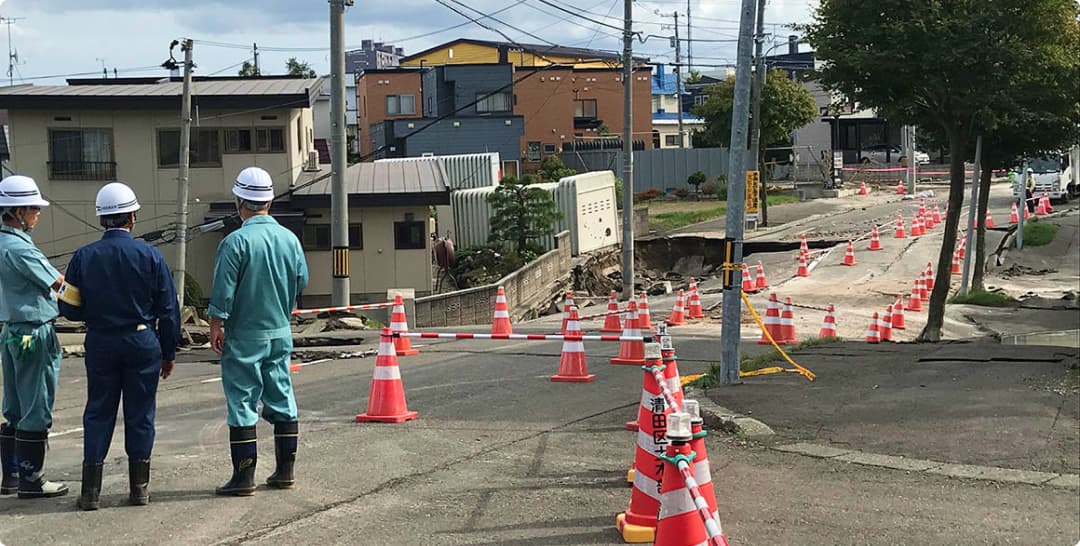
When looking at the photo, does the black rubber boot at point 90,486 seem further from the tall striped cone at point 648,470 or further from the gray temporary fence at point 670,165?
the gray temporary fence at point 670,165

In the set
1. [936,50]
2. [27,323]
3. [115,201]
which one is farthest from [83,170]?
[115,201]

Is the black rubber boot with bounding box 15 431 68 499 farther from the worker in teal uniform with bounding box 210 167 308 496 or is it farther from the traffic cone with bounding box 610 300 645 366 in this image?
the traffic cone with bounding box 610 300 645 366

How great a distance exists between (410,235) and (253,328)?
25.2 m

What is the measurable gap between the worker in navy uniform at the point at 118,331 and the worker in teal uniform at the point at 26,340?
1.37 feet

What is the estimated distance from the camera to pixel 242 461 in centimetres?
729

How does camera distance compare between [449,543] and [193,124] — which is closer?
[449,543]

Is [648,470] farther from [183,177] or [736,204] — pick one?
[183,177]

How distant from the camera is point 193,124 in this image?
30.9 meters

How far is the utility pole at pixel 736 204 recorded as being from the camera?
1091 centimetres

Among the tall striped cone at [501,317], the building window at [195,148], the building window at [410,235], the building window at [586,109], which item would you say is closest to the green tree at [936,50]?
the tall striped cone at [501,317]

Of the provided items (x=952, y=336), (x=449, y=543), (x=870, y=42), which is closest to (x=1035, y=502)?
(x=449, y=543)

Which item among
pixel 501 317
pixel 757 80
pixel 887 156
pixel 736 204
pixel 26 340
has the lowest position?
pixel 501 317

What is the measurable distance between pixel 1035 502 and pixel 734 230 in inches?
189

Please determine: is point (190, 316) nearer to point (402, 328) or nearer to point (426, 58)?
point (402, 328)
